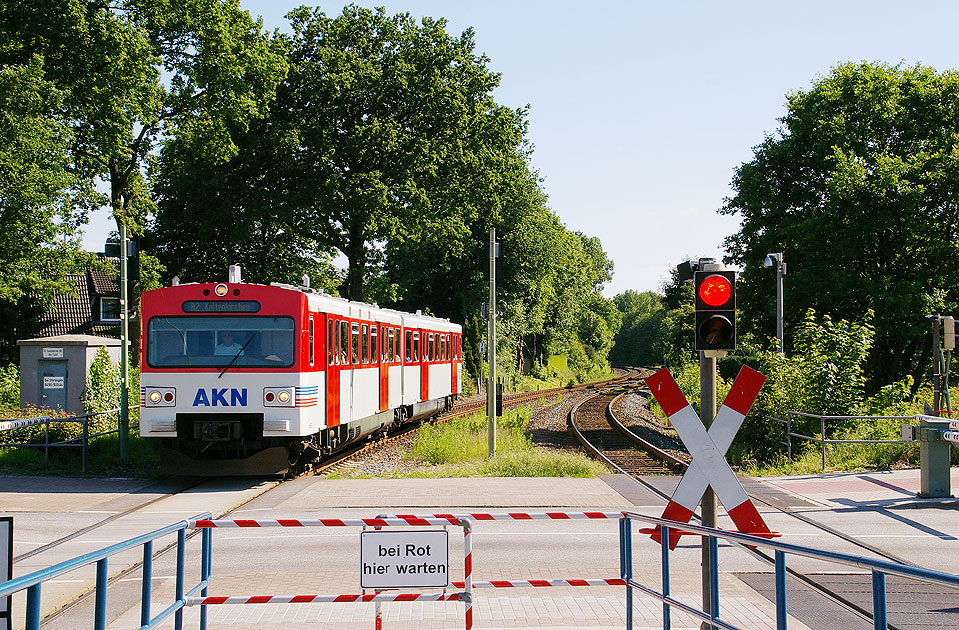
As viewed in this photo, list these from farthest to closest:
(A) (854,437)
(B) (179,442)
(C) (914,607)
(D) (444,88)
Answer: (D) (444,88) → (A) (854,437) → (B) (179,442) → (C) (914,607)

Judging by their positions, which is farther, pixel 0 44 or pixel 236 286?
pixel 0 44

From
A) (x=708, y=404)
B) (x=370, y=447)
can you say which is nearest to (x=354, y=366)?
(x=370, y=447)

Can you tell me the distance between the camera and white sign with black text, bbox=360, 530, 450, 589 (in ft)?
21.7

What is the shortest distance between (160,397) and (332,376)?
3219 millimetres

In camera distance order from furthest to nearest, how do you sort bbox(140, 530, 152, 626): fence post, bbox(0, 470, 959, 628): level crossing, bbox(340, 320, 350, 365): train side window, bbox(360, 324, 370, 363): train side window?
bbox(360, 324, 370, 363): train side window → bbox(340, 320, 350, 365): train side window → bbox(0, 470, 959, 628): level crossing → bbox(140, 530, 152, 626): fence post

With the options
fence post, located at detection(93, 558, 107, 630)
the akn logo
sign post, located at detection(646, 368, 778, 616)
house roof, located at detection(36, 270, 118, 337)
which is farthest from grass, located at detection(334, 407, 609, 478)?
house roof, located at detection(36, 270, 118, 337)

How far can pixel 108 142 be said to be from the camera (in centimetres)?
2656

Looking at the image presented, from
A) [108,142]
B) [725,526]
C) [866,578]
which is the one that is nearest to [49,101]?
[108,142]

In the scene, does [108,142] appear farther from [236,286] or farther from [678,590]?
[678,590]

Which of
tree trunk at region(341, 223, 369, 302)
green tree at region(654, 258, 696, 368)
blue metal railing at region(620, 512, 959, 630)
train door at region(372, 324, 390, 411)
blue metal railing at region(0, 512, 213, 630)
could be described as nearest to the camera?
blue metal railing at region(620, 512, 959, 630)

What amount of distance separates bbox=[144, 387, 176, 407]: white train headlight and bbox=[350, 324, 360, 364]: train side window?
429cm

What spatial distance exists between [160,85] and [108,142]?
280 centimetres

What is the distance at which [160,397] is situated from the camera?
15875 mm

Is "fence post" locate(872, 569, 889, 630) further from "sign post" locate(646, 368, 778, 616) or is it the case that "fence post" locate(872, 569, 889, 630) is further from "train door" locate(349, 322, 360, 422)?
"train door" locate(349, 322, 360, 422)
